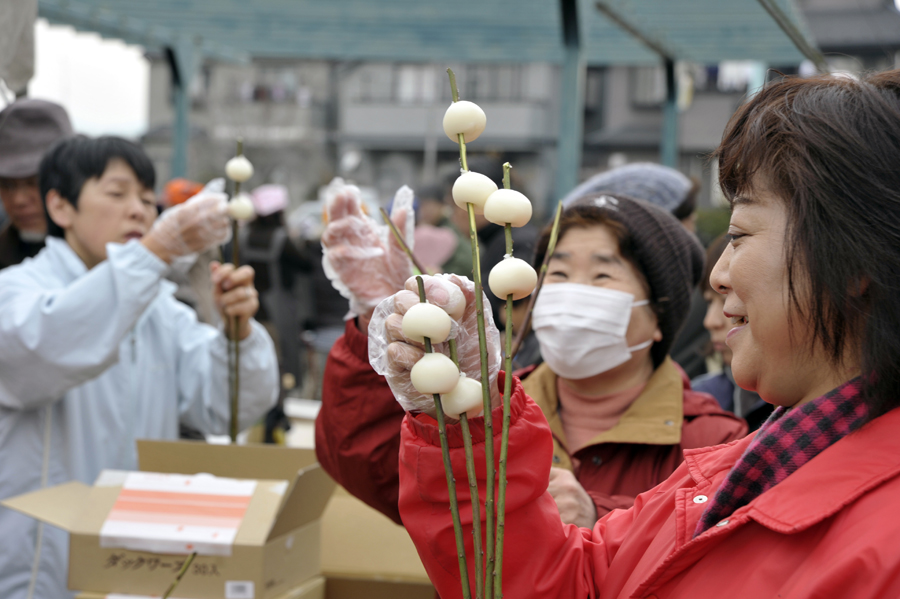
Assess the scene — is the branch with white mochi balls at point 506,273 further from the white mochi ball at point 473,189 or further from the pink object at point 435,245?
the pink object at point 435,245

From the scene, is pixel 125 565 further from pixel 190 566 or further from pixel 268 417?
pixel 268 417

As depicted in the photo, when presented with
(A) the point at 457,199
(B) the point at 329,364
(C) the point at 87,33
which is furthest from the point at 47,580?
(C) the point at 87,33

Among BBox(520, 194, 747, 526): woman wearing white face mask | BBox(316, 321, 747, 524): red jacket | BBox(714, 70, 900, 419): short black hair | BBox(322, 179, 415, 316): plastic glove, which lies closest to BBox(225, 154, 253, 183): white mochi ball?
BBox(322, 179, 415, 316): plastic glove

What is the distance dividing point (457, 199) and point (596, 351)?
112cm

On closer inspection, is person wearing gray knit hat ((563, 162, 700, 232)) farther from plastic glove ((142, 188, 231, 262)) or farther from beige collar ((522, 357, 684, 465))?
plastic glove ((142, 188, 231, 262))

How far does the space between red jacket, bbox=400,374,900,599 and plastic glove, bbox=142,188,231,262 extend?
1543 millimetres

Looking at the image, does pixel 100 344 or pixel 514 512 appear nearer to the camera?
pixel 514 512

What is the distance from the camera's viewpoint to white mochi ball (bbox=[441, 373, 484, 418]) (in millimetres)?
971

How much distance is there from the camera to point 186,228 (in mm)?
2480

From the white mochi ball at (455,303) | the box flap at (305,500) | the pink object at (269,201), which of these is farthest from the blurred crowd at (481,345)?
the pink object at (269,201)

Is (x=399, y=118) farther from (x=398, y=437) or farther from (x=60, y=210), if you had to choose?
(x=398, y=437)

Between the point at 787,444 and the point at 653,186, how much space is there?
2404mm

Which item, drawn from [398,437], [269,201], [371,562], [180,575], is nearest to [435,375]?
[398,437]

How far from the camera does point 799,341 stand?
1024 millimetres
